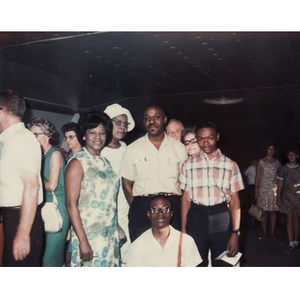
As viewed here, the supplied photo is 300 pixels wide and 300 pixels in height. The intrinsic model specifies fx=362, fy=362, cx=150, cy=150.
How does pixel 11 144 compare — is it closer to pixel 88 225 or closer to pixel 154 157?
pixel 88 225

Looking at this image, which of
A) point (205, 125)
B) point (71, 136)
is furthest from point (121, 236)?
point (205, 125)

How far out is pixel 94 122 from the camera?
2.66 m

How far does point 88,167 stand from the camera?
8.25 feet

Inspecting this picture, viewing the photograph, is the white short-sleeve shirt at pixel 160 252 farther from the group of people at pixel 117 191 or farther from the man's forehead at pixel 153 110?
the man's forehead at pixel 153 110

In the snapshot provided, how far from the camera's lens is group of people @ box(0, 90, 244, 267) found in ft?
8.35

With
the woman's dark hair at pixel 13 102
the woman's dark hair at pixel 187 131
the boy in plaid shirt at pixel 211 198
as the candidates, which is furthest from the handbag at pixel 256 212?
the woman's dark hair at pixel 13 102

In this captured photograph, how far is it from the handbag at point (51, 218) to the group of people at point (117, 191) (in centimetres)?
3

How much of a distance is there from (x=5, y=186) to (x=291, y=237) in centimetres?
225

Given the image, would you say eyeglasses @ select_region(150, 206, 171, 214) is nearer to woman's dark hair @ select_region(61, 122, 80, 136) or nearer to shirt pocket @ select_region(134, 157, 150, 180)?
shirt pocket @ select_region(134, 157, 150, 180)

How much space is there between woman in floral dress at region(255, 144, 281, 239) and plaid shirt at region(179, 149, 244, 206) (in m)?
0.23

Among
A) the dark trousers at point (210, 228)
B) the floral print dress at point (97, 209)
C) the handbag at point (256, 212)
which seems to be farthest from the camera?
the handbag at point (256, 212)

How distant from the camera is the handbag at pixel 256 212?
2.91 m

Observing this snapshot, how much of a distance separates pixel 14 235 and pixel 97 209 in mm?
614
